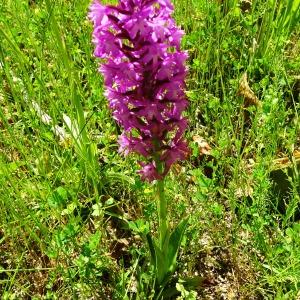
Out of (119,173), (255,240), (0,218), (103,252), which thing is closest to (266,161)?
(255,240)

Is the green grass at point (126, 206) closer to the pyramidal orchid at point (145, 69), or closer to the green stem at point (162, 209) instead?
the green stem at point (162, 209)

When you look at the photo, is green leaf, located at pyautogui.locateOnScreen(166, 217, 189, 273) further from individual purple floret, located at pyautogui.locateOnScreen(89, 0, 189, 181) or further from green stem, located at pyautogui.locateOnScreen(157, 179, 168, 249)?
individual purple floret, located at pyautogui.locateOnScreen(89, 0, 189, 181)

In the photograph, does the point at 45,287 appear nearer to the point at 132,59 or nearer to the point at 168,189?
the point at 168,189

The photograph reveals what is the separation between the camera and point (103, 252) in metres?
1.67

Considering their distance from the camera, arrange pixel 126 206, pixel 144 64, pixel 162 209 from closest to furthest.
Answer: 1. pixel 144 64
2. pixel 162 209
3. pixel 126 206

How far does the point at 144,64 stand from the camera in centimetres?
109

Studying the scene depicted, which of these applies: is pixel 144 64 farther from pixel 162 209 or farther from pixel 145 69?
pixel 162 209

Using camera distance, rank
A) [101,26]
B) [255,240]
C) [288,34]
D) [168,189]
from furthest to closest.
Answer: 1. [288,34]
2. [168,189]
3. [255,240]
4. [101,26]

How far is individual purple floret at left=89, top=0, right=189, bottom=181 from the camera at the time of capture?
104 centimetres

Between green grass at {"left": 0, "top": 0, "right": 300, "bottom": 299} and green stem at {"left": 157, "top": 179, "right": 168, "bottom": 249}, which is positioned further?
green grass at {"left": 0, "top": 0, "right": 300, "bottom": 299}

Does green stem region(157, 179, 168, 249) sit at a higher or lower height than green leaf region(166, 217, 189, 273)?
higher

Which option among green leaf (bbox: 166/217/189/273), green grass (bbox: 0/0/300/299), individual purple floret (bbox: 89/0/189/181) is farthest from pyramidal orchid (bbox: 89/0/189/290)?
green grass (bbox: 0/0/300/299)

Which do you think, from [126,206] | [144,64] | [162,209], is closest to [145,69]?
[144,64]

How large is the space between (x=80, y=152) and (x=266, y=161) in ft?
2.64
